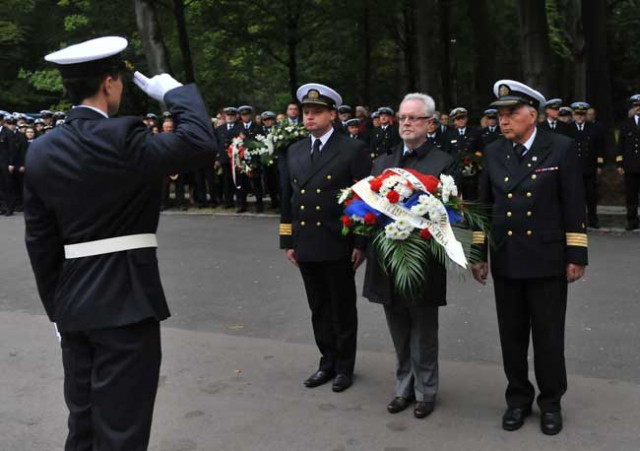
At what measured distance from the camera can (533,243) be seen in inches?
193

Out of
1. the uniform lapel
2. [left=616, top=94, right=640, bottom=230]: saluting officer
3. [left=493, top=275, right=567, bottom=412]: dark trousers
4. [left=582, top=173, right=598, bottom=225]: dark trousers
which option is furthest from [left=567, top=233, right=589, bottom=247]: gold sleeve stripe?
[left=582, top=173, right=598, bottom=225]: dark trousers

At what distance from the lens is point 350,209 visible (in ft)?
16.7

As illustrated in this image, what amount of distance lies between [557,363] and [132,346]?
279 cm

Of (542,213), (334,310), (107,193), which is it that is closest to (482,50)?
(334,310)

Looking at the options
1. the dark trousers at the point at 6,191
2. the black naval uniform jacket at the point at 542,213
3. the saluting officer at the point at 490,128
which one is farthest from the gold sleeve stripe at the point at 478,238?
the dark trousers at the point at 6,191

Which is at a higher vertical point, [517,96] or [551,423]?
[517,96]

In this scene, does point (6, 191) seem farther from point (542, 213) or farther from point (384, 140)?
point (542, 213)

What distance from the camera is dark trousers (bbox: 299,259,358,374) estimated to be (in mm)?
5902

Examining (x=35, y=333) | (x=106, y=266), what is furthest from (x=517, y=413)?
(x=35, y=333)

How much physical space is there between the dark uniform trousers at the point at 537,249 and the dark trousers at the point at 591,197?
8710mm

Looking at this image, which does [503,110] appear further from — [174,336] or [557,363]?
[174,336]

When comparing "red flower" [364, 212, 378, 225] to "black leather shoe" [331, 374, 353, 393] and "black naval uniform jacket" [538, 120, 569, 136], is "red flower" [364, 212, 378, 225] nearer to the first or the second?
"black leather shoe" [331, 374, 353, 393]

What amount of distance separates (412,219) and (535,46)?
12458 millimetres

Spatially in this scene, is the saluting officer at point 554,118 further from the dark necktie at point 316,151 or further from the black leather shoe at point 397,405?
the black leather shoe at point 397,405
